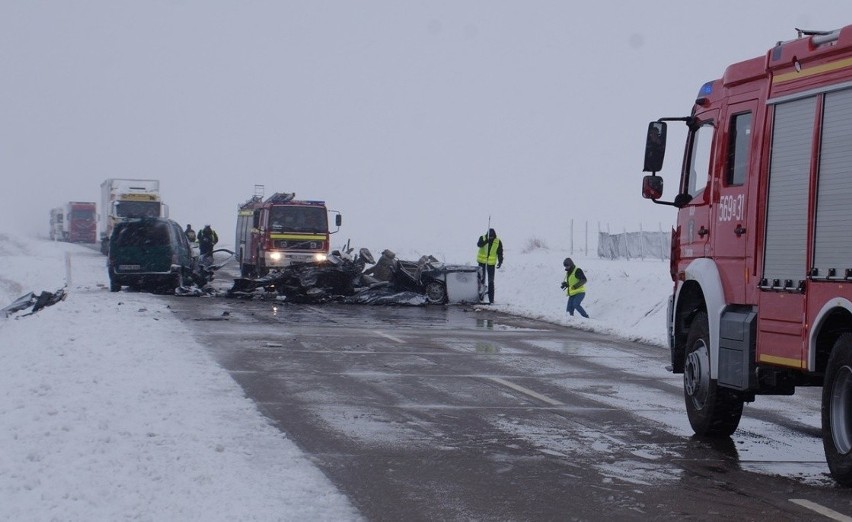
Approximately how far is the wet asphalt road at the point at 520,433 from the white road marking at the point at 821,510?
0.03 metres

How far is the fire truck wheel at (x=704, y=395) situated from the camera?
934cm

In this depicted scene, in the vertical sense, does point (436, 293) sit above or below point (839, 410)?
below

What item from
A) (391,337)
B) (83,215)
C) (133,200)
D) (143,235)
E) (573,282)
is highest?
(133,200)

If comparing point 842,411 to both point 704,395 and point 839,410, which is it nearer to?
point 839,410

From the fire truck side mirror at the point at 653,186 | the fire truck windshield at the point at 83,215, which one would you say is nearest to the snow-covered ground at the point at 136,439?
the fire truck side mirror at the point at 653,186

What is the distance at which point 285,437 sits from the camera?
29.4ft

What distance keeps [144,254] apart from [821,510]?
2621 cm

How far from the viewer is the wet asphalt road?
6934 millimetres

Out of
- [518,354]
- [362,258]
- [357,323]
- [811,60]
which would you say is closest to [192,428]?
[811,60]

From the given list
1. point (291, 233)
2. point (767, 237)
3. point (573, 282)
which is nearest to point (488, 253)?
point (573, 282)

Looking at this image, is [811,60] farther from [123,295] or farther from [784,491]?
[123,295]

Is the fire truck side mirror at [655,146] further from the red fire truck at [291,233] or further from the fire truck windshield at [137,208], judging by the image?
the fire truck windshield at [137,208]

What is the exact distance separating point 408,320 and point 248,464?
53.6ft

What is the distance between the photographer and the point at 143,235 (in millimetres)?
30953
